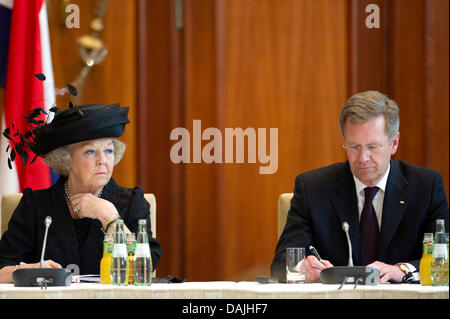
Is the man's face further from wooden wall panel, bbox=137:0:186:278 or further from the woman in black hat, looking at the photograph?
wooden wall panel, bbox=137:0:186:278

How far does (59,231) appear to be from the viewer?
3.05m

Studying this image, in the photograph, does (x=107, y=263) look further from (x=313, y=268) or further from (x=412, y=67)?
(x=412, y=67)

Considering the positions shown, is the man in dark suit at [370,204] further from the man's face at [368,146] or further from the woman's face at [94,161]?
the woman's face at [94,161]

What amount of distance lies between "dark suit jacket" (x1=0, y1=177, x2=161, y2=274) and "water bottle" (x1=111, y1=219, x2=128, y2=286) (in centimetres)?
58

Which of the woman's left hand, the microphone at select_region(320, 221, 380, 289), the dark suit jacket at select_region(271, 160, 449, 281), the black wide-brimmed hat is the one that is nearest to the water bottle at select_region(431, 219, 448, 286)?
the microphone at select_region(320, 221, 380, 289)

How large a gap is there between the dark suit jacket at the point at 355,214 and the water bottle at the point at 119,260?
71 centimetres

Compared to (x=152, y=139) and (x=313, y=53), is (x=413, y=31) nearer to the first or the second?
(x=313, y=53)

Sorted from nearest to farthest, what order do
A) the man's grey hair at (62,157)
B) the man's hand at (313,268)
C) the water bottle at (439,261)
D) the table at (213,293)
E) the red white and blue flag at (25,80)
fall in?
the table at (213,293), the water bottle at (439,261), the man's hand at (313,268), the man's grey hair at (62,157), the red white and blue flag at (25,80)

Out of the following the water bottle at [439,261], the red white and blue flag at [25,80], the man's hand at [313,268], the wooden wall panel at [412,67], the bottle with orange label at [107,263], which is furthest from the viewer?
the wooden wall panel at [412,67]

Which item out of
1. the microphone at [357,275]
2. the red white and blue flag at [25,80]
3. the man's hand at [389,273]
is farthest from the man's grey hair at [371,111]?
the red white and blue flag at [25,80]

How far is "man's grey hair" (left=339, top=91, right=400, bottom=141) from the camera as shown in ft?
9.57

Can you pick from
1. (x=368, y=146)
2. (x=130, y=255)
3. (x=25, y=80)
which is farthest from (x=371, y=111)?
(x=25, y=80)

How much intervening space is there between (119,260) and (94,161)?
86 centimetres

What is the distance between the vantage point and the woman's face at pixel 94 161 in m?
3.09
